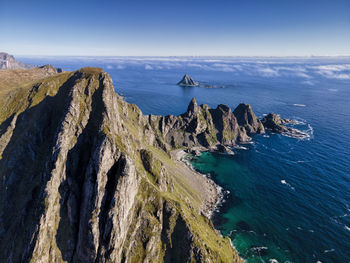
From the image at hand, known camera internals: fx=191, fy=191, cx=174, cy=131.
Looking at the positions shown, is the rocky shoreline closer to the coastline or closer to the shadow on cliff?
the coastline

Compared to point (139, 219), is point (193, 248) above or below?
below

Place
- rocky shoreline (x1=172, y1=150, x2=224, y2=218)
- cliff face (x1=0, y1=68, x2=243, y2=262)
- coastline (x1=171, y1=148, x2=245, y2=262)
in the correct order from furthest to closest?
1. rocky shoreline (x1=172, y1=150, x2=224, y2=218)
2. coastline (x1=171, y1=148, x2=245, y2=262)
3. cliff face (x1=0, y1=68, x2=243, y2=262)

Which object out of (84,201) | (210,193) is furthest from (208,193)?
(84,201)

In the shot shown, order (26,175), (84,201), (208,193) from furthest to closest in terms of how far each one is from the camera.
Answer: (208,193) → (26,175) → (84,201)

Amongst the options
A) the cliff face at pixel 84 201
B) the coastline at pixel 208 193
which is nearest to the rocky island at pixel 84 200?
the cliff face at pixel 84 201

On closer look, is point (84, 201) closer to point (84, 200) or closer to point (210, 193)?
point (84, 200)

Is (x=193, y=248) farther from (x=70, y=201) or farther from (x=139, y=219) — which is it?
(x=70, y=201)

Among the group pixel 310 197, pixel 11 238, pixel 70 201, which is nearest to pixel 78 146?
pixel 70 201

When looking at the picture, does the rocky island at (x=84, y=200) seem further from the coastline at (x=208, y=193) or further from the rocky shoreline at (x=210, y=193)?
the rocky shoreline at (x=210, y=193)

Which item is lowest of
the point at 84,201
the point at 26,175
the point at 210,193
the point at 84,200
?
the point at 210,193

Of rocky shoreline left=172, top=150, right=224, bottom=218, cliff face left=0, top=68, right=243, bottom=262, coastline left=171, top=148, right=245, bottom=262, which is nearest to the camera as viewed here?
cliff face left=0, top=68, right=243, bottom=262

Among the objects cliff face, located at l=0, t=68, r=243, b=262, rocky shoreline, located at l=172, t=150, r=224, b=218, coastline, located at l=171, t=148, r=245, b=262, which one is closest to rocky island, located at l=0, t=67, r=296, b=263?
cliff face, located at l=0, t=68, r=243, b=262
